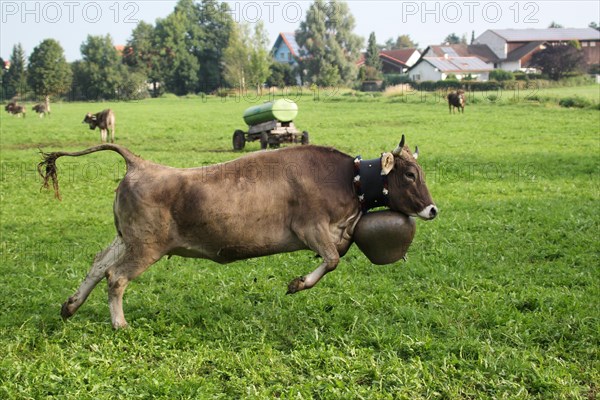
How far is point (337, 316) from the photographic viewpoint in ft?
25.3

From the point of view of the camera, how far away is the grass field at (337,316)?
616 centimetres

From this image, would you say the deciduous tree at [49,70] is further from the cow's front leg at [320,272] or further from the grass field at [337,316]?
the cow's front leg at [320,272]

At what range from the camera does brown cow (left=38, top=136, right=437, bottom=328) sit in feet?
23.4

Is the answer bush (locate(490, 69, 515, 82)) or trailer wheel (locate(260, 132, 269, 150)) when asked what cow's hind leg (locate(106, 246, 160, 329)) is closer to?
trailer wheel (locate(260, 132, 269, 150))

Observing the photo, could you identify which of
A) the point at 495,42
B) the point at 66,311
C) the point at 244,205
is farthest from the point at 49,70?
the point at 244,205

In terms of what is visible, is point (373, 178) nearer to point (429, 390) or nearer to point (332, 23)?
point (429, 390)

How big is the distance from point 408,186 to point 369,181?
0.39 metres

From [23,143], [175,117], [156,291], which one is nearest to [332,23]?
[175,117]

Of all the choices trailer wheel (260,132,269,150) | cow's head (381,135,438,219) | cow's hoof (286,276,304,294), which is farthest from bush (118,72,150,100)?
cow's hoof (286,276,304,294)

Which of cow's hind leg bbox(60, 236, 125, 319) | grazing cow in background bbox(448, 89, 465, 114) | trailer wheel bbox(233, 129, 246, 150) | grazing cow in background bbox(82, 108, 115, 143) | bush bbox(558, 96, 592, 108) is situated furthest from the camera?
bush bbox(558, 96, 592, 108)

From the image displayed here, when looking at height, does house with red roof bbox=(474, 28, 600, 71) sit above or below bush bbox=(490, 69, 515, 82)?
above

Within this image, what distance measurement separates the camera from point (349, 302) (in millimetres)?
8273

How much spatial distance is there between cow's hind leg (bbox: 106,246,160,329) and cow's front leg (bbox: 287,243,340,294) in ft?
5.01

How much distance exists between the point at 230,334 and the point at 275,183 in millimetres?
1607
